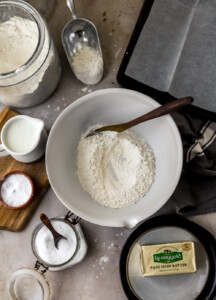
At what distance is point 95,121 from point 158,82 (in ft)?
0.48

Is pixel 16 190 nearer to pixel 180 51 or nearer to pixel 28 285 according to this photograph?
pixel 28 285

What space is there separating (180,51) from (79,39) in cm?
20

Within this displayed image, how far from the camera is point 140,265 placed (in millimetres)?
866

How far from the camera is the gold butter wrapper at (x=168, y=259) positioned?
2.81 feet

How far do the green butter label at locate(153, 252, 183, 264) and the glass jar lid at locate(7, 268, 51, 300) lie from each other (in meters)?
0.21

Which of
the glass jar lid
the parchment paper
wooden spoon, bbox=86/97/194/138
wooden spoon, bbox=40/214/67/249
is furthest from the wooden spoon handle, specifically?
the glass jar lid

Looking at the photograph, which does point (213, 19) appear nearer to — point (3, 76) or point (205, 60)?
point (205, 60)

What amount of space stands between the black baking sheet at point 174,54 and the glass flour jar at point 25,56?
15cm

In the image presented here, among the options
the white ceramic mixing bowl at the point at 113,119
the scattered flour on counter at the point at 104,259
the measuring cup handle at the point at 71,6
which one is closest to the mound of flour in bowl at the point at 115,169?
Result: the white ceramic mixing bowl at the point at 113,119

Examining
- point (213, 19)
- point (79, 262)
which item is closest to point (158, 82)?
point (213, 19)

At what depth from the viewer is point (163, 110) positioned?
0.79 m

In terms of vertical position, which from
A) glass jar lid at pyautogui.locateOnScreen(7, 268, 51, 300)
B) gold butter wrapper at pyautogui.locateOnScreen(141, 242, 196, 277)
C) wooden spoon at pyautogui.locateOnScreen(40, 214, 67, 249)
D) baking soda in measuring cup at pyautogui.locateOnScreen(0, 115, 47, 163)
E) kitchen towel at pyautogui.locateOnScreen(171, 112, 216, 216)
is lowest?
glass jar lid at pyautogui.locateOnScreen(7, 268, 51, 300)

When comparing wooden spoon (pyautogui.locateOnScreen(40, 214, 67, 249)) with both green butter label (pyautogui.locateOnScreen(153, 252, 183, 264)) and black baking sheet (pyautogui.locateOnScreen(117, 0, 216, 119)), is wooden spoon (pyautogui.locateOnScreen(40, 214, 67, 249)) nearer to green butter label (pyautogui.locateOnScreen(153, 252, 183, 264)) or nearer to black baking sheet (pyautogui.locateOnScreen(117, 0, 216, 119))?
green butter label (pyautogui.locateOnScreen(153, 252, 183, 264))

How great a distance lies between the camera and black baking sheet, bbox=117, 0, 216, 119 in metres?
0.89
